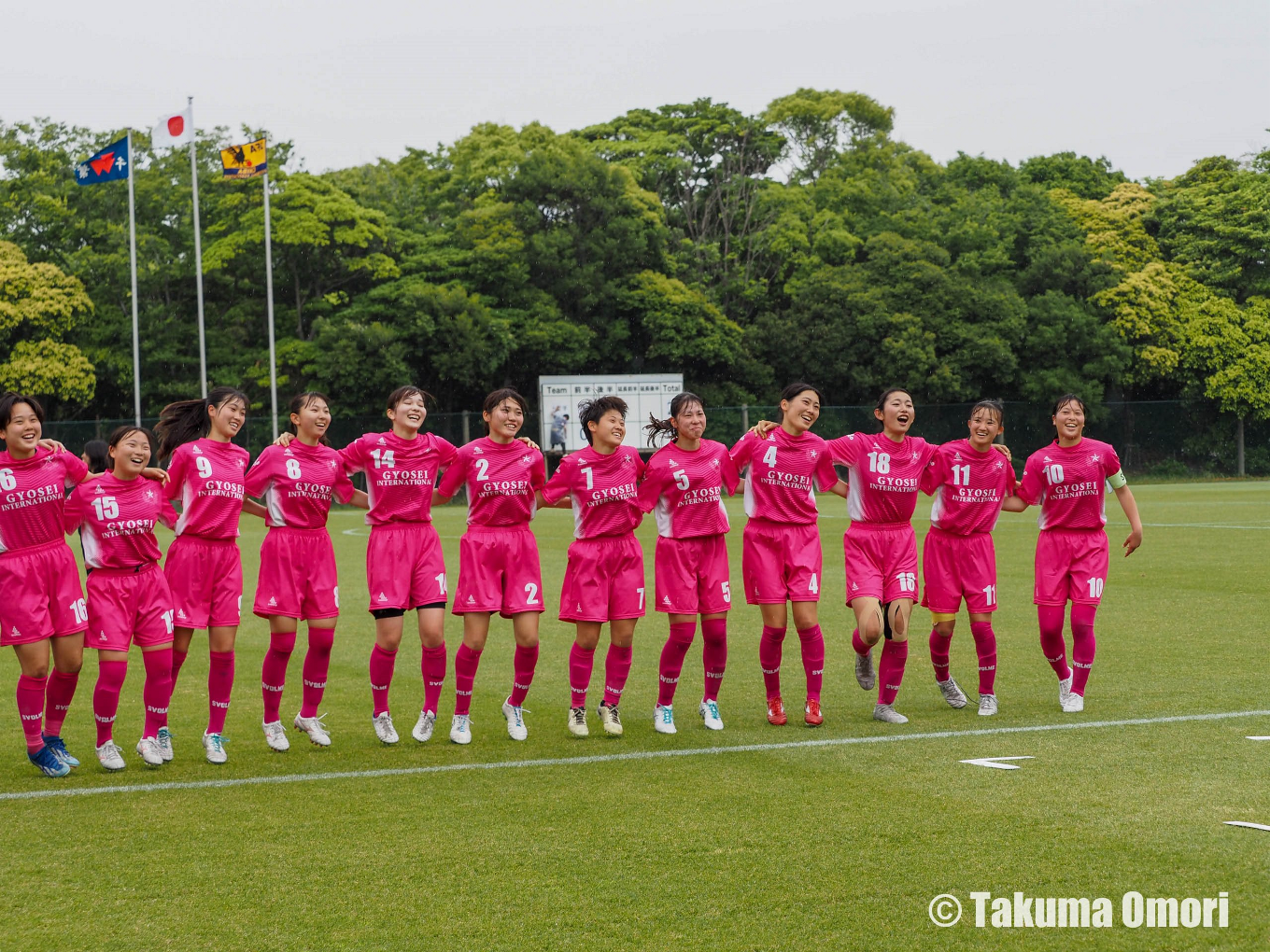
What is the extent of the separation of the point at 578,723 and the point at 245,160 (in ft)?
102

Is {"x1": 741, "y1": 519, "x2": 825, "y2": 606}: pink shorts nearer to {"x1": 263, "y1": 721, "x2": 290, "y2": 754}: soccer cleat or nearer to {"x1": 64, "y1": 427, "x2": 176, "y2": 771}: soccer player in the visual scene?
{"x1": 263, "y1": 721, "x2": 290, "y2": 754}: soccer cleat

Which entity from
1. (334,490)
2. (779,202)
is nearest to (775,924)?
(334,490)

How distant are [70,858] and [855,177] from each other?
168 feet

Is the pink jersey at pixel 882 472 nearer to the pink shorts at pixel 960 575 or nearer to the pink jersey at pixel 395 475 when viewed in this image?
the pink shorts at pixel 960 575

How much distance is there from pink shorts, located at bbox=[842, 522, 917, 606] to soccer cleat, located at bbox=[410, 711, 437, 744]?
103 inches

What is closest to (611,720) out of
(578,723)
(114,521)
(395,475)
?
(578,723)

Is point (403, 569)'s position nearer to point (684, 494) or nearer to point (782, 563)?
point (684, 494)

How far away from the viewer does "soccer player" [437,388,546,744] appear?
7.71 meters

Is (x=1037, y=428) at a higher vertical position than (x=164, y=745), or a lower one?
higher

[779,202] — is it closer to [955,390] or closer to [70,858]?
[955,390]

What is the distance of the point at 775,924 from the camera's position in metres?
4.37

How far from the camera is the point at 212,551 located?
736 cm

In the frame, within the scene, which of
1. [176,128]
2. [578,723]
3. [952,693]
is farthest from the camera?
[176,128]

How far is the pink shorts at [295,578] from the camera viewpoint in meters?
7.45
